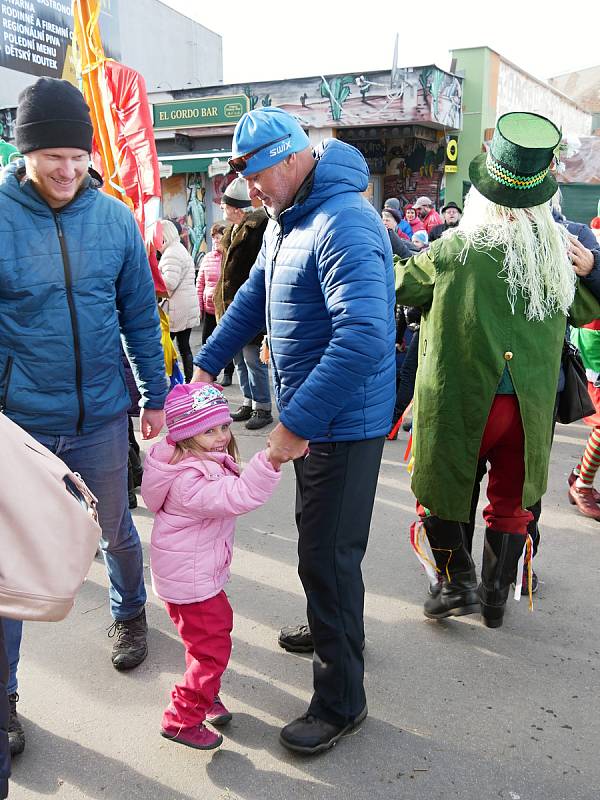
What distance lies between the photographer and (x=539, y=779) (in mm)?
2287

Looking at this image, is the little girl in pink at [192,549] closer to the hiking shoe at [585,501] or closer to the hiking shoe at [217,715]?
the hiking shoe at [217,715]

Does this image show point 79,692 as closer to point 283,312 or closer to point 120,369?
point 120,369

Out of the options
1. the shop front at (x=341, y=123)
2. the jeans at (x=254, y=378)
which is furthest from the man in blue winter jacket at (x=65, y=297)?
the shop front at (x=341, y=123)

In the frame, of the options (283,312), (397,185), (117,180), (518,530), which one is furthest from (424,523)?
(397,185)

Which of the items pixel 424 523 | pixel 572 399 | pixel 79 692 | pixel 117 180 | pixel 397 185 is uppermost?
pixel 397 185

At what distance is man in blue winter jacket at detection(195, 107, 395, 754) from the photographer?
6.81ft

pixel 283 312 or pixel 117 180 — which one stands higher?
pixel 117 180

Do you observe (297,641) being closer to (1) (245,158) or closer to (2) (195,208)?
(1) (245,158)

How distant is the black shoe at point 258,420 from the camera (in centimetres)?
640

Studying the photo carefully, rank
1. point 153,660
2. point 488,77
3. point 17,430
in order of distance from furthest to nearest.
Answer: point 488,77, point 153,660, point 17,430

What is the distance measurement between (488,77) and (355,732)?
1858 centimetres

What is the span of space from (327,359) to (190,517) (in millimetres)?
747

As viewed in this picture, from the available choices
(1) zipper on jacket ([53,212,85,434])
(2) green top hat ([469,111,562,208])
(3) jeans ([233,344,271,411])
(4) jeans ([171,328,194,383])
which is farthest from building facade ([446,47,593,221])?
(1) zipper on jacket ([53,212,85,434])

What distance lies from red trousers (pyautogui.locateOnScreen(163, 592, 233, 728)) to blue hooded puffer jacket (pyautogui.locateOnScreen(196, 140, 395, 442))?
2.36 feet
